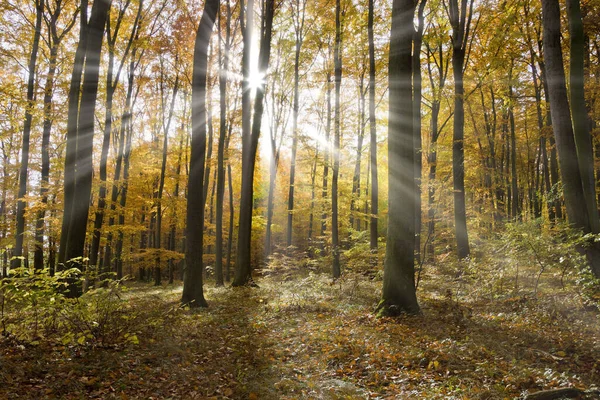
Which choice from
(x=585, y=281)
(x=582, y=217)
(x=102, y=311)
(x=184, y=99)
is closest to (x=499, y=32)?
(x=582, y=217)

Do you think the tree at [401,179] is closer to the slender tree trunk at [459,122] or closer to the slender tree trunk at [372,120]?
the slender tree trunk at [459,122]

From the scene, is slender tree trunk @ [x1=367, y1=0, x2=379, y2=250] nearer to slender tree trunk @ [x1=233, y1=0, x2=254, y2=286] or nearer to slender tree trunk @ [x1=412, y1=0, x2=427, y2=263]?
slender tree trunk @ [x1=412, y1=0, x2=427, y2=263]

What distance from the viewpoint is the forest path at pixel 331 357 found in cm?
420

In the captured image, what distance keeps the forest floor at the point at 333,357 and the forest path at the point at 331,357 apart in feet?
0.06

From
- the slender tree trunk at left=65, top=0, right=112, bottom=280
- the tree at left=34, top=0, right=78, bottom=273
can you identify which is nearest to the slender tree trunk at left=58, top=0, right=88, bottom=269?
the slender tree trunk at left=65, top=0, right=112, bottom=280

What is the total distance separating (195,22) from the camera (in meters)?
16.4

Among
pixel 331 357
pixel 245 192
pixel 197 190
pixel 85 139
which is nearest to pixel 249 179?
pixel 245 192

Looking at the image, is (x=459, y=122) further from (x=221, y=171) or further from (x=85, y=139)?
(x=85, y=139)

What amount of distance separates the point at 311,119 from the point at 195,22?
29.2 ft

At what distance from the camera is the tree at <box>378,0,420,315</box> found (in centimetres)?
772

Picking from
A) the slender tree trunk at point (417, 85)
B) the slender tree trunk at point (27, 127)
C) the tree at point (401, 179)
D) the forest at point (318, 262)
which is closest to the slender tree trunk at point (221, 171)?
the forest at point (318, 262)

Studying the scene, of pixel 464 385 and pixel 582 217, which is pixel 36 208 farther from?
pixel 582 217

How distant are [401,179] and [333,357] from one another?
407cm

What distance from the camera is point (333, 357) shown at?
5.59 metres
